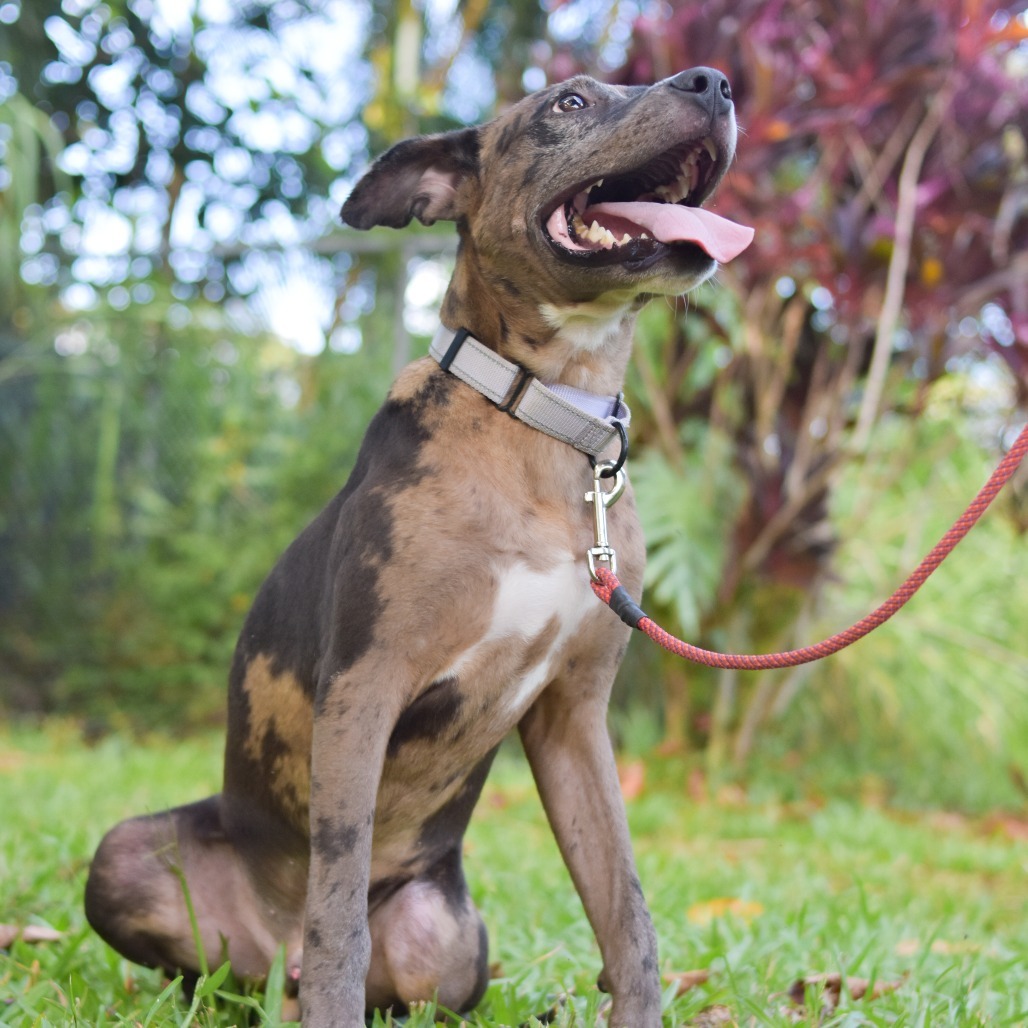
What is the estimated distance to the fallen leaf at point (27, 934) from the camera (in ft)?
8.63

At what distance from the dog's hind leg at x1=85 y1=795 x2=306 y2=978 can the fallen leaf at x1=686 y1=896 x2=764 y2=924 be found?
1.34m

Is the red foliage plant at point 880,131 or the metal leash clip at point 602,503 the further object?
the red foliage plant at point 880,131

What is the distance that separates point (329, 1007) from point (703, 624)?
403cm

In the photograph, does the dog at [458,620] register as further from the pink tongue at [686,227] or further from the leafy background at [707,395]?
the leafy background at [707,395]

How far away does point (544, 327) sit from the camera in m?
2.28

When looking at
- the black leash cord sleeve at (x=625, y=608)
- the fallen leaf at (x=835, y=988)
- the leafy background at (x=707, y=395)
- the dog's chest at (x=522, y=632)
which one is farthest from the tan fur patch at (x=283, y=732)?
the leafy background at (x=707, y=395)

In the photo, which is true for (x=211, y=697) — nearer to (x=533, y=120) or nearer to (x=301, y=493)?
(x=301, y=493)

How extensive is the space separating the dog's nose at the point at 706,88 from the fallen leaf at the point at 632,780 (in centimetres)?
381

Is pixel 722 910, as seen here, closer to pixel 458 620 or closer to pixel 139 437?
pixel 458 620

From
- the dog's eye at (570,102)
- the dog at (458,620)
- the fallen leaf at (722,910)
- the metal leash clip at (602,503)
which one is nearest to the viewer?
the dog at (458,620)

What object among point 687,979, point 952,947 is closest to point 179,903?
point 687,979

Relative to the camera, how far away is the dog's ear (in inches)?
95.7

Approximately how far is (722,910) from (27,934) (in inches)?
73.3

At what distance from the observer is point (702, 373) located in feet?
19.7
